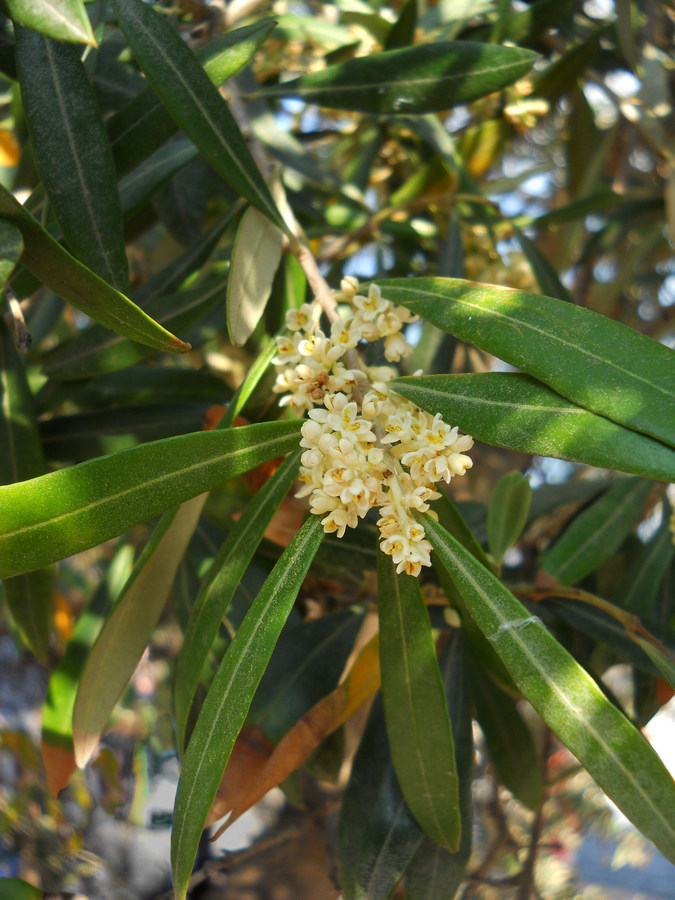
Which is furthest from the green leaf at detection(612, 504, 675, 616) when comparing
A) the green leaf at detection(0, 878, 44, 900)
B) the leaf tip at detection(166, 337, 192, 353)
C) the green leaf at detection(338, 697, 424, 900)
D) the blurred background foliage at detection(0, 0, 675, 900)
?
the green leaf at detection(0, 878, 44, 900)

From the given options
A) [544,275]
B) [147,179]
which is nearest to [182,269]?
[147,179]

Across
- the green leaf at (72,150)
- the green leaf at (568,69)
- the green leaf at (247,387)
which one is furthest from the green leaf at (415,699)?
the green leaf at (568,69)

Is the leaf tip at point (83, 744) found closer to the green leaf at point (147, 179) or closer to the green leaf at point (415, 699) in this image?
the green leaf at point (415, 699)

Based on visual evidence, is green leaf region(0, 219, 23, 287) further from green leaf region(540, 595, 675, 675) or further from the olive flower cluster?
green leaf region(540, 595, 675, 675)

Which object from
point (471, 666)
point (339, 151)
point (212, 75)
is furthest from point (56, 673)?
point (339, 151)

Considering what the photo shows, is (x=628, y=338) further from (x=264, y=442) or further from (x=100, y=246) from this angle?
(x=100, y=246)

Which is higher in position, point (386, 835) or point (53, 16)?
point (53, 16)

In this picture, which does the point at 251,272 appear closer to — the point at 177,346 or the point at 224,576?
the point at 177,346

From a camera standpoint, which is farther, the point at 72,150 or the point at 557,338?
the point at 72,150
